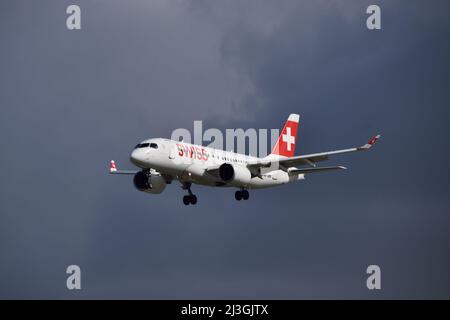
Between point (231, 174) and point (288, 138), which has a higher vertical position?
point (288, 138)

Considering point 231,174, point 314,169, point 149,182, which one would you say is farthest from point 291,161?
point 149,182

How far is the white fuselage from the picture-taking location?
3039 inches

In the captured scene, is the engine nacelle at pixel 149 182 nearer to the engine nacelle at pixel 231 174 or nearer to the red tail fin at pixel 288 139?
the engine nacelle at pixel 231 174

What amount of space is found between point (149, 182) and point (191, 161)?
4.51 metres

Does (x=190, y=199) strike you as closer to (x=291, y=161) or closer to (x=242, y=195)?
(x=242, y=195)

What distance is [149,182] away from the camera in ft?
270

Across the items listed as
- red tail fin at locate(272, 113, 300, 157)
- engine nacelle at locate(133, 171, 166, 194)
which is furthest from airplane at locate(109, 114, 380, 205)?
red tail fin at locate(272, 113, 300, 157)

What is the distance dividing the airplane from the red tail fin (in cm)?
573

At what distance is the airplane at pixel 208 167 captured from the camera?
77.6m

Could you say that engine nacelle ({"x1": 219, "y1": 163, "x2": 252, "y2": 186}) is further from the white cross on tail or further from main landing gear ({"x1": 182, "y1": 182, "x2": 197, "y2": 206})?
the white cross on tail

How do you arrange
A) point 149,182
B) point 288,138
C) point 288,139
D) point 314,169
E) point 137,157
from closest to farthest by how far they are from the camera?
point 137,157, point 149,182, point 314,169, point 288,139, point 288,138
